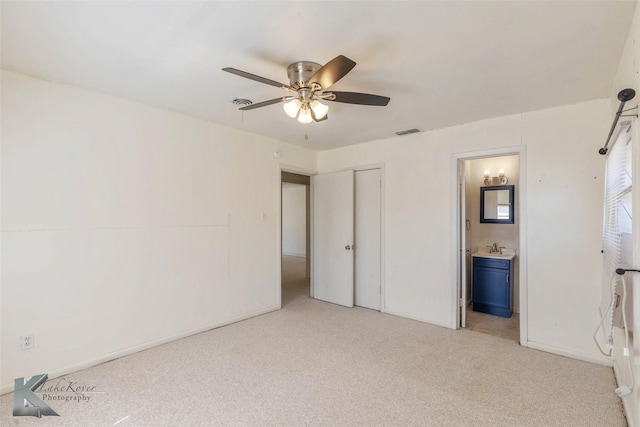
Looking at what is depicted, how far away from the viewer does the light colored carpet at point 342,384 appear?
2.01 meters

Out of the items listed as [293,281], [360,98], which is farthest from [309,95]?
[293,281]

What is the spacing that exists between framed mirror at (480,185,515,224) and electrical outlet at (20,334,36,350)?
533 centimetres

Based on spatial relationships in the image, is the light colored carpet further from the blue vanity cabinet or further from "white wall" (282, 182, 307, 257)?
"white wall" (282, 182, 307, 257)

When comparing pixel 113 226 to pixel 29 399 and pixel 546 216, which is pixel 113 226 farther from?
pixel 546 216

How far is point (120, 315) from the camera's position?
2.87m

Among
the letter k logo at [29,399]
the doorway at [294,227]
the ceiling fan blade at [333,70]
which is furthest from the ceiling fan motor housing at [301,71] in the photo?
the doorway at [294,227]

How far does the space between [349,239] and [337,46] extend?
2.97 meters

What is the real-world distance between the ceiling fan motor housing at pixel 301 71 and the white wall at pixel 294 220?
7288mm

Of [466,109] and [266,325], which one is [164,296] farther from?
[466,109]

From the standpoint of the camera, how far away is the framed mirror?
4414 millimetres

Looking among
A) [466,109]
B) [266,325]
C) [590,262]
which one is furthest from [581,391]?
[266,325]

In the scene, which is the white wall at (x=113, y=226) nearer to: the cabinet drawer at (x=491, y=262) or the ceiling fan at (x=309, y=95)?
the ceiling fan at (x=309, y=95)

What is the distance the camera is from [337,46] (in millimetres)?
1953

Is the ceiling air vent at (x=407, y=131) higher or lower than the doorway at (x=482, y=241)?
higher
